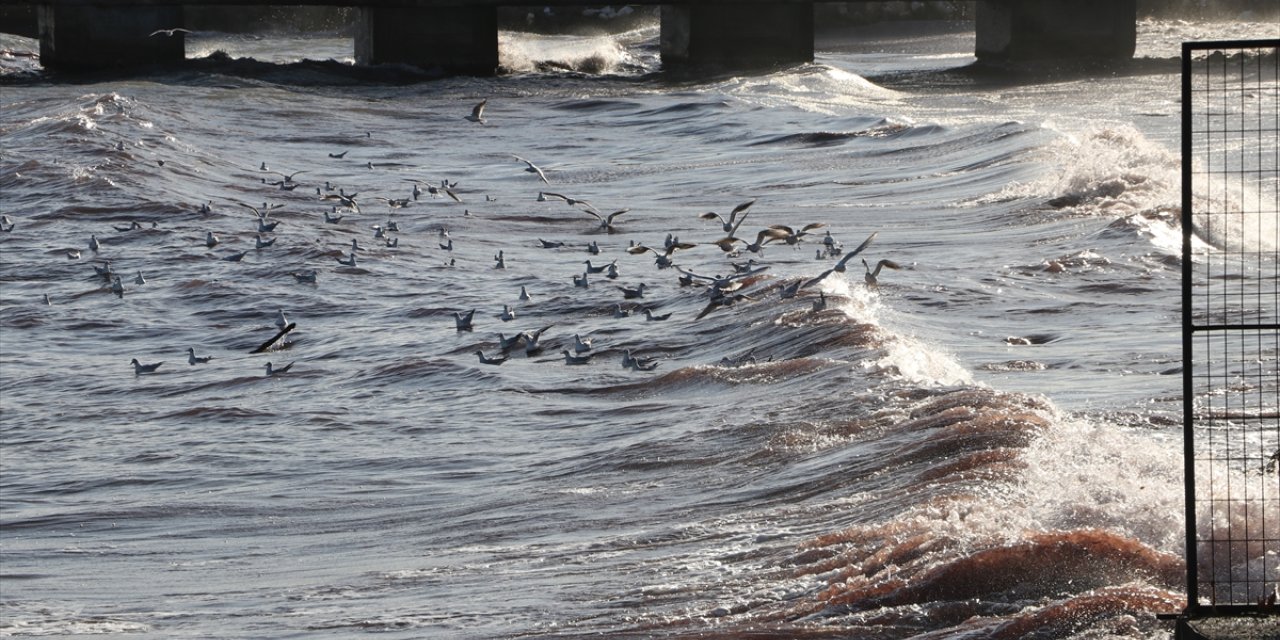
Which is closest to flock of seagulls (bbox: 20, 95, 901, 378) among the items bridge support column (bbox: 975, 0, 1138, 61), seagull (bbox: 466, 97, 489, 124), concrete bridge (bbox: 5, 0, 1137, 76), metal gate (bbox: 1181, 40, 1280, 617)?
metal gate (bbox: 1181, 40, 1280, 617)

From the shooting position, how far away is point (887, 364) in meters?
12.1

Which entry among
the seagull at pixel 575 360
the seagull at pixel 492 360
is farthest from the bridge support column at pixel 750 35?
the seagull at pixel 575 360

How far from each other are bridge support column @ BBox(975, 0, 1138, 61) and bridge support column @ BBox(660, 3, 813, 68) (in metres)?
5.15

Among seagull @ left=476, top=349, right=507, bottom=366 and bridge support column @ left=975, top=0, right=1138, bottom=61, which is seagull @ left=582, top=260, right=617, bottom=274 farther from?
bridge support column @ left=975, top=0, right=1138, bottom=61

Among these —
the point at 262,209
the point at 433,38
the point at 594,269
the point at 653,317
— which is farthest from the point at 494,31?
the point at 653,317

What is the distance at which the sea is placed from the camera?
27.1 ft

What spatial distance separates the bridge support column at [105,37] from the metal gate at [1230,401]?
2999 cm

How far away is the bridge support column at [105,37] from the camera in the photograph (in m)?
42.9

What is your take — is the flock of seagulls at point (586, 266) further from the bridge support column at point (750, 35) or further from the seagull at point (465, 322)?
the bridge support column at point (750, 35)

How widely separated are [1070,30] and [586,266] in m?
31.4

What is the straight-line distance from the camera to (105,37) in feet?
142

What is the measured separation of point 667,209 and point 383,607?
1532 cm

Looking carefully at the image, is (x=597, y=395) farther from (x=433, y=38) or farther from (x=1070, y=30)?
(x=1070, y=30)

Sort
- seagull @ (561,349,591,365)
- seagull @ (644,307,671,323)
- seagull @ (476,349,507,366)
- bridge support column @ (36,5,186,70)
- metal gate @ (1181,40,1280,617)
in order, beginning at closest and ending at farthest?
metal gate @ (1181,40,1280,617), seagull @ (561,349,591,365), seagull @ (476,349,507,366), seagull @ (644,307,671,323), bridge support column @ (36,5,186,70)
